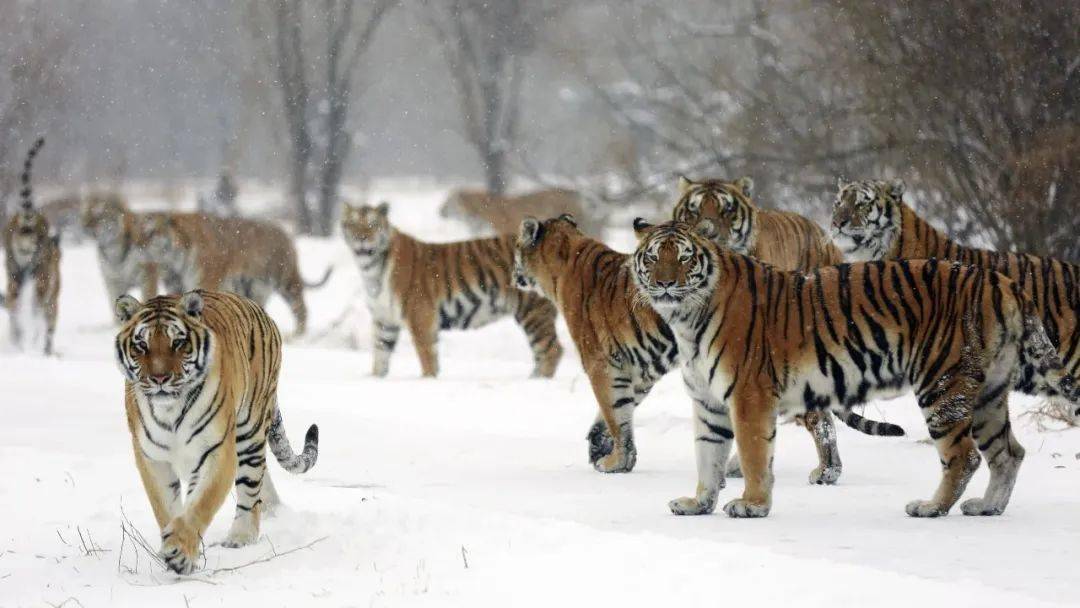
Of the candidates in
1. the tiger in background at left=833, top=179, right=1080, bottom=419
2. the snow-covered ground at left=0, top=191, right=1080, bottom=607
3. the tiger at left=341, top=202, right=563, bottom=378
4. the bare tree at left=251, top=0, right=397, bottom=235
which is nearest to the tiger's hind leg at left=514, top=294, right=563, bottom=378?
the tiger at left=341, top=202, right=563, bottom=378

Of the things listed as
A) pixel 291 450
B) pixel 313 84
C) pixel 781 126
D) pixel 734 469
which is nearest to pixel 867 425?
pixel 734 469

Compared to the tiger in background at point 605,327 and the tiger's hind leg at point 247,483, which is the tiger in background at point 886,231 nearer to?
the tiger in background at point 605,327

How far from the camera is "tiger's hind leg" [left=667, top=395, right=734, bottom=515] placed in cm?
560

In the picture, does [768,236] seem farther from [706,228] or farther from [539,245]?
[539,245]

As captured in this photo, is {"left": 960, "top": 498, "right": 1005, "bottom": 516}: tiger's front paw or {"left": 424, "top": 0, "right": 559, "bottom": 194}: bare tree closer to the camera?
{"left": 960, "top": 498, "right": 1005, "bottom": 516}: tiger's front paw

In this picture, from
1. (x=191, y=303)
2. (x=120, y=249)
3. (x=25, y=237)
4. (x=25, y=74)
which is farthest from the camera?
(x=25, y=74)

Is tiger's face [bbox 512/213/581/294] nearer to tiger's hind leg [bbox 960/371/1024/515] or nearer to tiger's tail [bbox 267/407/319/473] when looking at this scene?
tiger's tail [bbox 267/407/319/473]

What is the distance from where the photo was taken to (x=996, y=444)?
211 inches

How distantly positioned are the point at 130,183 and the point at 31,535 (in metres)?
30.4

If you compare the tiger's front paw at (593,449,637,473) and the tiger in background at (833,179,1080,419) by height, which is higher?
the tiger in background at (833,179,1080,419)

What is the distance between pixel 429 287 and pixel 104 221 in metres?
4.95

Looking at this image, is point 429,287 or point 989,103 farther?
point 429,287

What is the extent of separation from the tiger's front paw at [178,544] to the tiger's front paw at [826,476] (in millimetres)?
2930

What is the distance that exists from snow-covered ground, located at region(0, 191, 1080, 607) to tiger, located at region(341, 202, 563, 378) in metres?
1.60
